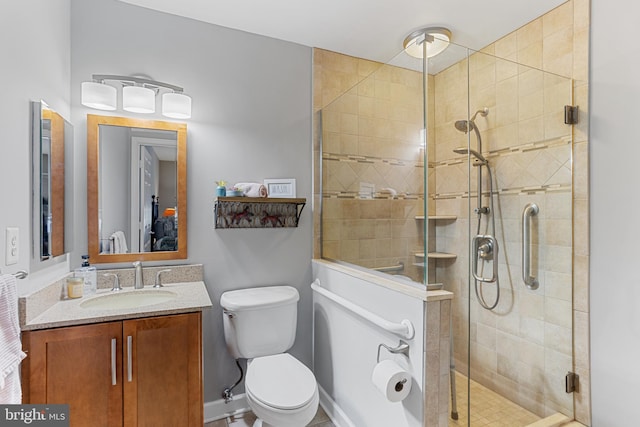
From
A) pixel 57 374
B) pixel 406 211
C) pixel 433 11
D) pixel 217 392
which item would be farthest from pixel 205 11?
pixel 217 392

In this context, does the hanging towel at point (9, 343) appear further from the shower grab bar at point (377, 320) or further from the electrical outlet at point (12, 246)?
the shower grab bar at point (377, 320)

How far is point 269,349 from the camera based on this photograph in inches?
75.5

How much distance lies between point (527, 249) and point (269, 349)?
1.60 m

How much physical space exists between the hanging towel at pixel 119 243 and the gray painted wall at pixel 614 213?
2503mm

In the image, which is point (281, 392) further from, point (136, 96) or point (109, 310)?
point (136, 96)

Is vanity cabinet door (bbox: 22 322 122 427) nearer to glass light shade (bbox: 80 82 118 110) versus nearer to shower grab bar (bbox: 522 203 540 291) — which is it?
glass light shade (bbox: 80 82 118 110)

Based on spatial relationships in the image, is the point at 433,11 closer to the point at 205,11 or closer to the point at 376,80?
the point at 376,80

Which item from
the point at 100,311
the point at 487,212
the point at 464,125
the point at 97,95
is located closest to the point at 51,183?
the point at 97,95

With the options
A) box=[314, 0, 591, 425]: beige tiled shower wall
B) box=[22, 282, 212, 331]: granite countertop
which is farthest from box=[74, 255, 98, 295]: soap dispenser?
box=[314, 0, 591, 425]: beige tiled shower wall

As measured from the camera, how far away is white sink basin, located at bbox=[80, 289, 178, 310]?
65.9 inches

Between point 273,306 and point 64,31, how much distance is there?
5.96 ft

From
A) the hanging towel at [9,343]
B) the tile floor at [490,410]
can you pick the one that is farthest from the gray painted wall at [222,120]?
the tile floor at [490,410]

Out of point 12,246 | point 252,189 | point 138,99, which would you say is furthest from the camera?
point 252,189

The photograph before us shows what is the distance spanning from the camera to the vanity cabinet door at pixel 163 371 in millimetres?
1404
